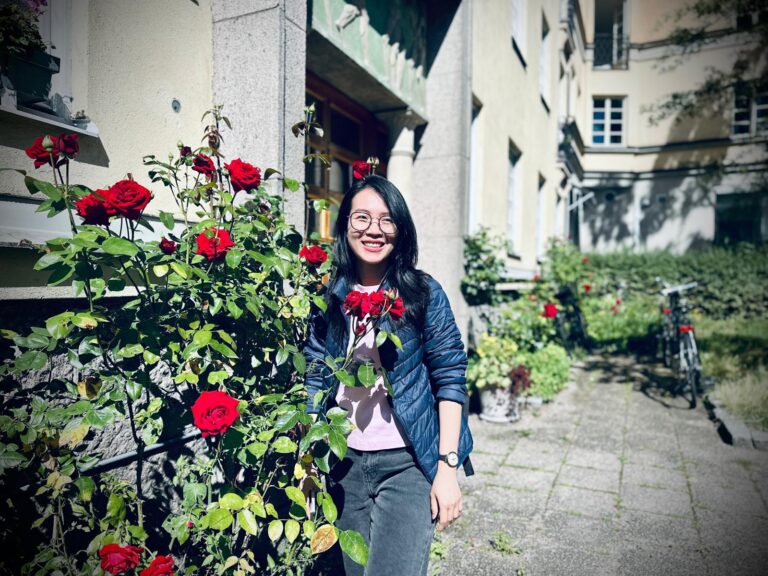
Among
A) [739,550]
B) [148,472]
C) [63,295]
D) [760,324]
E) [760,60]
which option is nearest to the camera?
[63,295]

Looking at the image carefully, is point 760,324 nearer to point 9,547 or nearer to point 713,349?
point 713,349

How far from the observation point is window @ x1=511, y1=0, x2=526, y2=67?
8742mm

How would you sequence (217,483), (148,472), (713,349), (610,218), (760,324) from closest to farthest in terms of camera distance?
1. (148,472)
2. (217,483)
3. (713,349)
4. (760,324)
5. (610,218)

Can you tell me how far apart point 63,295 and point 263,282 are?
0.84m

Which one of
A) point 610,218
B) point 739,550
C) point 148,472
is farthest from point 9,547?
point 610,218

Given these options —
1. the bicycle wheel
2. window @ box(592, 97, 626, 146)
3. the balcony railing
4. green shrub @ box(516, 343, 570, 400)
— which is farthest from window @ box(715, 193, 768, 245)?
green shrub @ box(516, 343, 570, 400)

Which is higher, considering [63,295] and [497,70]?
[497,70]

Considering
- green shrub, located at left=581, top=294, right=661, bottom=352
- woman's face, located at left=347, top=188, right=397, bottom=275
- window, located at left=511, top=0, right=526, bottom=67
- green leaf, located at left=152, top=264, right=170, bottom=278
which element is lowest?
green shrub, located at left=581, top=294, right=661, bottom=352

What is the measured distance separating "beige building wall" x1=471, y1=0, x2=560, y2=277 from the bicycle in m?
2.45

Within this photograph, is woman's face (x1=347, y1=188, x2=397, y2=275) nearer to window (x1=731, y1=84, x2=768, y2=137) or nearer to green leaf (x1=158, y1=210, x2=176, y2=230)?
green leaf (x1=158, y1=210, x2=176, y2=230)

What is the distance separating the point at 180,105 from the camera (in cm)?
273

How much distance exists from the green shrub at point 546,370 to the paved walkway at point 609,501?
50 centimetres

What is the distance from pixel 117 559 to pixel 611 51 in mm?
22903

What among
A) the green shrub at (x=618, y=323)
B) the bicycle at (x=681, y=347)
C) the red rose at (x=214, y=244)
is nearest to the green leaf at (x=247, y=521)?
the red rose at (x=214, y=244)
